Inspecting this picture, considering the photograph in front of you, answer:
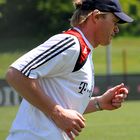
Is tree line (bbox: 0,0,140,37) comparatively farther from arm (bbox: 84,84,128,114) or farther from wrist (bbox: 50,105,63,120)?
wrist (bbox: 50,105,63,120)

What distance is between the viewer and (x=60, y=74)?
417cm

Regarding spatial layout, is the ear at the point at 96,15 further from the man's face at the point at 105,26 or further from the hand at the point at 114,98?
the hand at the point at 114,98

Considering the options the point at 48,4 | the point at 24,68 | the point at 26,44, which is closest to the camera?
the point at 24,68

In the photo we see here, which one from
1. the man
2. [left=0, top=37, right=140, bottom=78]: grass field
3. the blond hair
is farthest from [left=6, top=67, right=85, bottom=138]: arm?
[left=0, top=37, right=140, bottom=78]: grass field

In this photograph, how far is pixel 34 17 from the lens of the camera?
54125mm

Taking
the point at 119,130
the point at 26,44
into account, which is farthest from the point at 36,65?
the point at 26,44

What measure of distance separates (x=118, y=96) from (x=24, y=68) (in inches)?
33.7

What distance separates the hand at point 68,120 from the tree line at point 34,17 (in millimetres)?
47053

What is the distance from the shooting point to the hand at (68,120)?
4.10 m

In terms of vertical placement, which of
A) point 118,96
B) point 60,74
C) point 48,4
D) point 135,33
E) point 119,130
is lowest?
point 135,33

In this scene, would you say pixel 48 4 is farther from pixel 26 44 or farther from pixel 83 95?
pixel 83 95

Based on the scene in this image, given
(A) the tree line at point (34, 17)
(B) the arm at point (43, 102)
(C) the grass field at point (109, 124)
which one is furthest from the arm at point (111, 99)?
(A) the tree line at point (34, 17)

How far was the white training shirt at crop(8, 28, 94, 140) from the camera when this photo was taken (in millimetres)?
4086

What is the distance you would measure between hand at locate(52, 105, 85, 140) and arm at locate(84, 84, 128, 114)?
1.95ft
